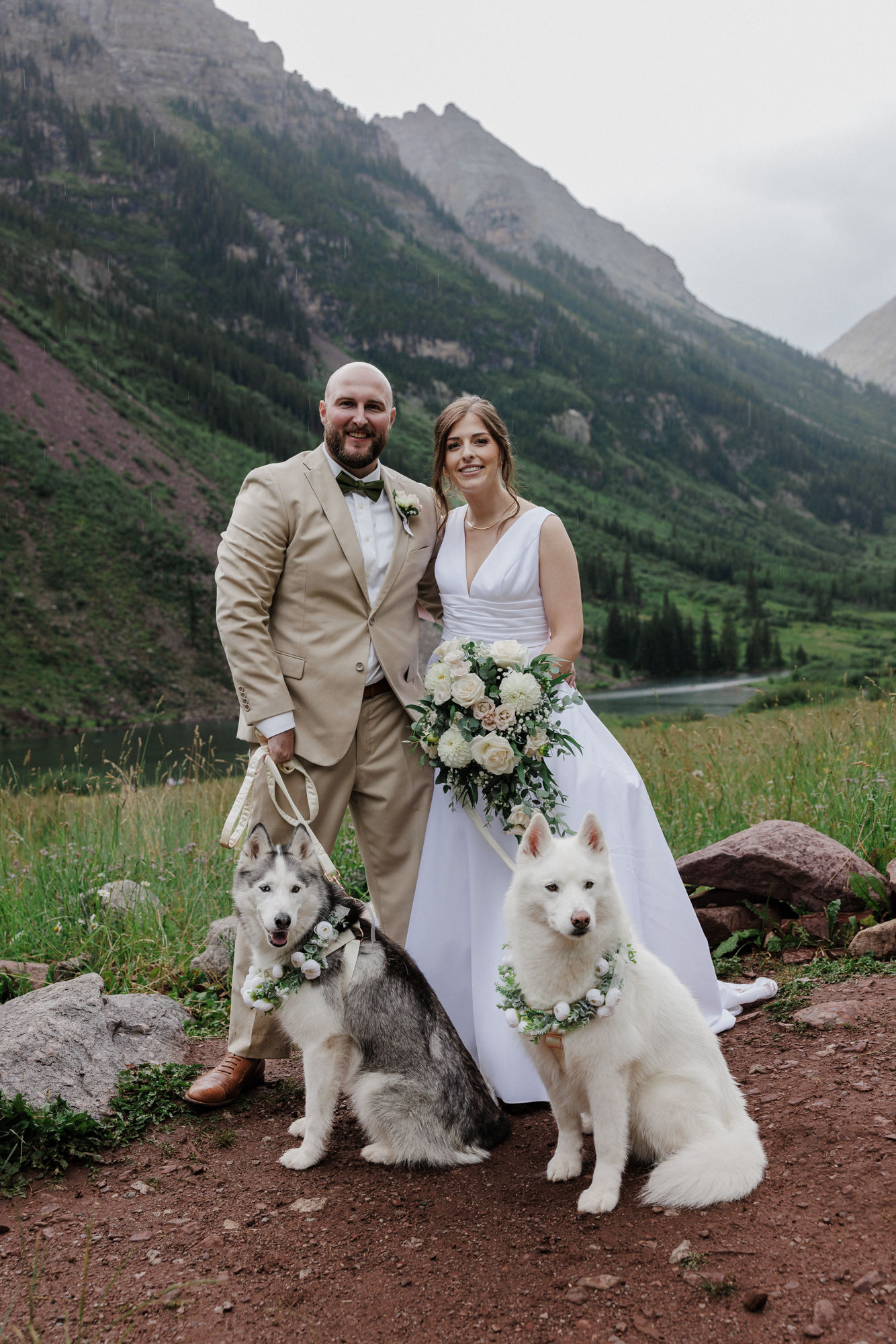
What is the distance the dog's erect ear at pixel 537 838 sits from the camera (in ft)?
9.69

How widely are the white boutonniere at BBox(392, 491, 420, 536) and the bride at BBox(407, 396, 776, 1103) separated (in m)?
0.27

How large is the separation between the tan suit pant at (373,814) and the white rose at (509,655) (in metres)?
0.77

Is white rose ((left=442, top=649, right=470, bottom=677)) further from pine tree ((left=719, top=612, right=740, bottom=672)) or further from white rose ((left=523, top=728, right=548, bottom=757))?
pine tree ((left=719, top=612, right=740, bottom=672))

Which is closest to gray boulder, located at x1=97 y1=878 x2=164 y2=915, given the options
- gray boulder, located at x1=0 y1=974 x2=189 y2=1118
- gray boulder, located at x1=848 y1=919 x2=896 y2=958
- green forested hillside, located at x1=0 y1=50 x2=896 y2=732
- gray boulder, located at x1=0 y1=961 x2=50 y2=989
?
gray boulder, located at x1=0 y1=961 x2=50 y2=989

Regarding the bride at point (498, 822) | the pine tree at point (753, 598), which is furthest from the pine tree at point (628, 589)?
the bride at point (498, 822)

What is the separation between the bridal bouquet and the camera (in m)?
3.73

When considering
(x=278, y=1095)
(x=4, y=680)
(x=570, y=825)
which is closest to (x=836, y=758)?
(x=570, y=825)

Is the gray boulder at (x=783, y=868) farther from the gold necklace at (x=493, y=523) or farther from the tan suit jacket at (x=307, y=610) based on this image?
the gold necklace at (x=493, y=523)

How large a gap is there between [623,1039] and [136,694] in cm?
7338

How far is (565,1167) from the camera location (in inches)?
127

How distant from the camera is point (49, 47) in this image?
190125 mm

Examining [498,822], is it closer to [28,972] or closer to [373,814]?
[373,814]

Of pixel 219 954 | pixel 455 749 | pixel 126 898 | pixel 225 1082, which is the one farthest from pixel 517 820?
pixel 126 898

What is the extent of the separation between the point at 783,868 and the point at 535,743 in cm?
271
